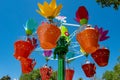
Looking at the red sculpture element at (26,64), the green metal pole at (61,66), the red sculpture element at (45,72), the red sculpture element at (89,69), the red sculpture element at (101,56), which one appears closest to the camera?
the green metal pole at (61,66)

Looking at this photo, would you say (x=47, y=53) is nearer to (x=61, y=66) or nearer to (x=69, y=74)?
(x=69, y=74)

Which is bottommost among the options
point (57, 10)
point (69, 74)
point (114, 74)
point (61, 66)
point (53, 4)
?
point (61, 66)

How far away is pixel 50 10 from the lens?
5.50 m

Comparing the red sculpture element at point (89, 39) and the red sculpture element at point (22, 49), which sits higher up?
the red sculpture element at point (22, 49)

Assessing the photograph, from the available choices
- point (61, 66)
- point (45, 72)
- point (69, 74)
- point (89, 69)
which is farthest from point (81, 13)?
point (45, 72)

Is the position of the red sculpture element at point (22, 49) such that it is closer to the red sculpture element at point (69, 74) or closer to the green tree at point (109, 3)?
the red sculpture element at point (69, 74)

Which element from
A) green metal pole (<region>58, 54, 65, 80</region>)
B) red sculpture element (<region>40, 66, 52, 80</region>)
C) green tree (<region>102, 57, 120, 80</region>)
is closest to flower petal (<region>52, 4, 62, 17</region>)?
green metal pole (<region>58, 54, 65, 80</region>)

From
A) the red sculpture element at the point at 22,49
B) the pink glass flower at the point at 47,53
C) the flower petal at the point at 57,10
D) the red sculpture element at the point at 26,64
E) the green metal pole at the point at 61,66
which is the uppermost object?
the flower petal at the point at 57,10

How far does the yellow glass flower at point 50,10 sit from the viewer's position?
548cm

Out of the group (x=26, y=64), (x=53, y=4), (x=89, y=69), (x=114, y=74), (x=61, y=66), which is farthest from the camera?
(x=114, y=74)

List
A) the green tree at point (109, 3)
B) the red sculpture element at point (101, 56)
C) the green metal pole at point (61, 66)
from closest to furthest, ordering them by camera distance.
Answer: the green metal pole at point (61, 66) → the red sculpture element at point (101, 56) → the green tree at point (109, 3)

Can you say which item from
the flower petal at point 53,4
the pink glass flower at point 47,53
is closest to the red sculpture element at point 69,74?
the pink glass flower at point 47,53

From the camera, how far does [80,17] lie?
19.2 feet

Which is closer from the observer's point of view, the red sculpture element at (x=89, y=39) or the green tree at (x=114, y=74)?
the red sculpture element at (x=89, y=39)
